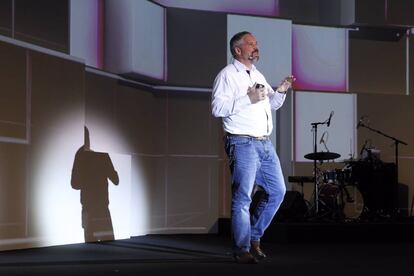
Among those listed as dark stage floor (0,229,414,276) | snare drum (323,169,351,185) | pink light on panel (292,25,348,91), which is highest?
pink light on panel (292,25,348,91)

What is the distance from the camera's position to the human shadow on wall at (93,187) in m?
5.70

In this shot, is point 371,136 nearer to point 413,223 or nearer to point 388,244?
point 413,223

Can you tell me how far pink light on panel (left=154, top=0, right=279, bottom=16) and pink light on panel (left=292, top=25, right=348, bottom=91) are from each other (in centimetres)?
41

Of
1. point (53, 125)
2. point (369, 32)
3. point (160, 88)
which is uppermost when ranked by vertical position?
point (369, 32)

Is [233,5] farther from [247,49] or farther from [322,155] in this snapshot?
[247,49]

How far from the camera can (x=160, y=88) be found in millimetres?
7008

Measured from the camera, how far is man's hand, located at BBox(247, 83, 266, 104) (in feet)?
12.8

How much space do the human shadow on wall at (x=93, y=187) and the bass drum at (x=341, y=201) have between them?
271 centimetres

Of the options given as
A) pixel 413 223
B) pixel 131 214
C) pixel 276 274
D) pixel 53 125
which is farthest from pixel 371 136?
pixel 276 274

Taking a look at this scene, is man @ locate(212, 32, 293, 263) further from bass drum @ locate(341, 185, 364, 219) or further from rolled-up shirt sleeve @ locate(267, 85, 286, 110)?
bass drum @ locate(341, 185, 364, 219)

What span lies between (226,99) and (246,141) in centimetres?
28

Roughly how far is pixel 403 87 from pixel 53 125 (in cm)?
462

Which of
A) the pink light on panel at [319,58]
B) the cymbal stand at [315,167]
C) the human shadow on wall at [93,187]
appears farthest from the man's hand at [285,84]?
the pink light on panel at [319,58]

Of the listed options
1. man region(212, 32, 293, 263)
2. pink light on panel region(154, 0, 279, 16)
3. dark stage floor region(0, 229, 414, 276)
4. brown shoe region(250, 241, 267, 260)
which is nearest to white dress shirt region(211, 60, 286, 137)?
man region(212, 32, 293, 263)
